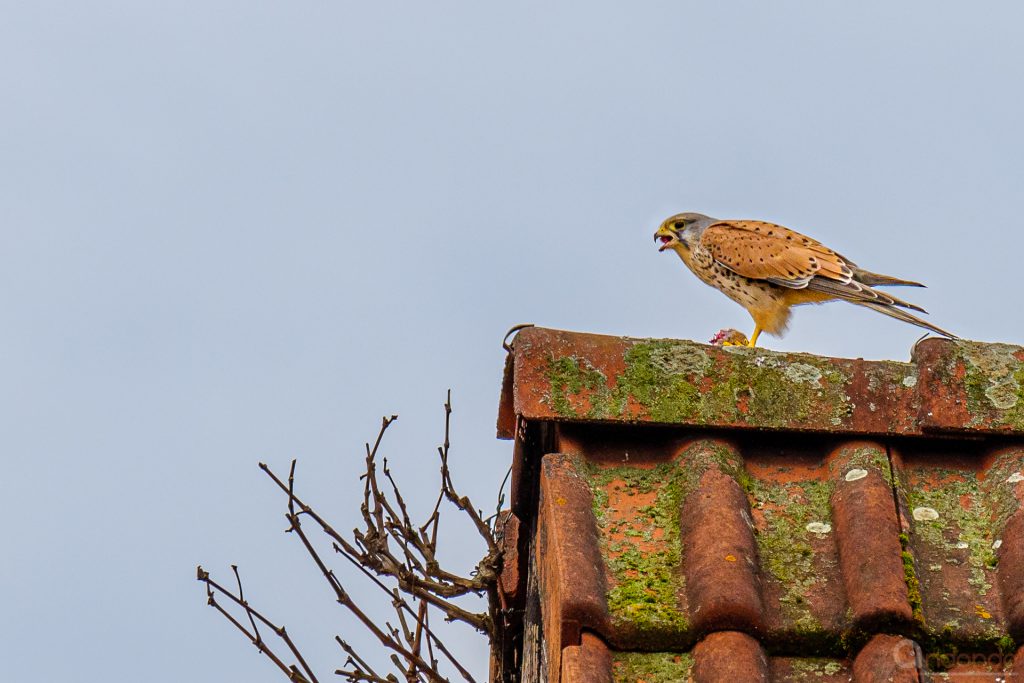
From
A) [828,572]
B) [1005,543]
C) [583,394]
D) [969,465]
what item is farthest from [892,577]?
[583,394]

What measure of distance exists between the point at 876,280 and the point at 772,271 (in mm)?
520

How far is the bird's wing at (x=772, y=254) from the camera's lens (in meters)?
5.21

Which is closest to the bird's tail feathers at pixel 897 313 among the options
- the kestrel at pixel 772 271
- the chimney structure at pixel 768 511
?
the kestrel at pixel 772 271

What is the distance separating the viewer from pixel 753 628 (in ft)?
6.25

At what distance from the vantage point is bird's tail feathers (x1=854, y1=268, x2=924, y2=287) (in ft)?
15.6

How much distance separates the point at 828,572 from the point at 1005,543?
29 centimetres

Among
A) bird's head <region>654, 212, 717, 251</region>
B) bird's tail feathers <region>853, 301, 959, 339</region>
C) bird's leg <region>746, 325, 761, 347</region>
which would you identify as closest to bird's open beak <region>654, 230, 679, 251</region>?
bird's head <region>654, 212, 717, 251</region>

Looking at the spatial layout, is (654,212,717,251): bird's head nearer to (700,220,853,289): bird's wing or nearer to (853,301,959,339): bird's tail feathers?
(700,220,853,289): bird's wing

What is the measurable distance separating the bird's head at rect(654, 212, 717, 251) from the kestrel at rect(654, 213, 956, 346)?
85 millimetres

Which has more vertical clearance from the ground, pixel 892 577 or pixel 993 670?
pixel 892 577

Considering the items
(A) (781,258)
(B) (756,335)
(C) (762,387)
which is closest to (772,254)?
(A) (781,258)

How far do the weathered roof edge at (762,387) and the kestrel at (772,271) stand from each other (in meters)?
2.51

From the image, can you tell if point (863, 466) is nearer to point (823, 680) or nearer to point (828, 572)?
point (828, 572)

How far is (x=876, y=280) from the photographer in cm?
494
